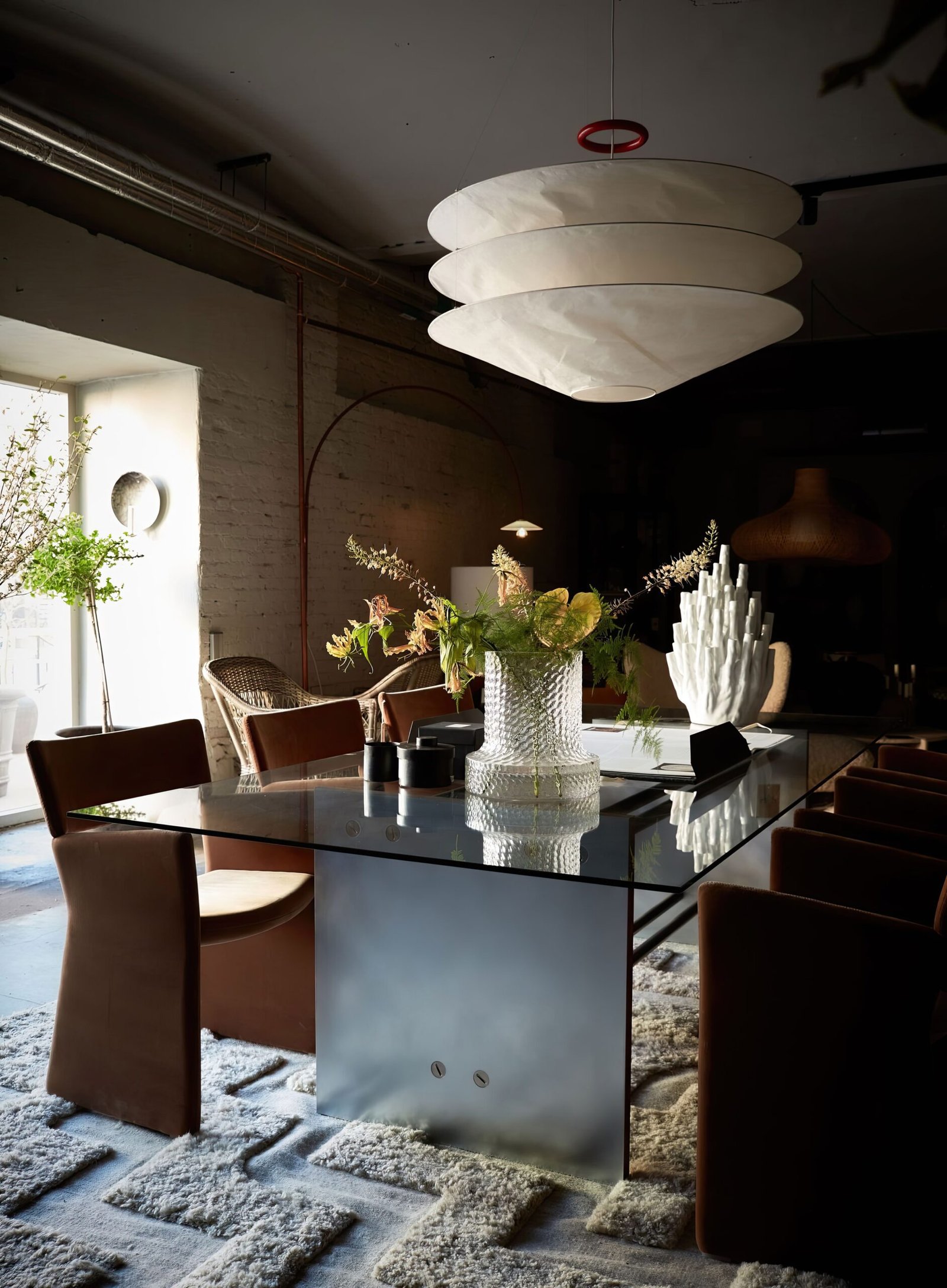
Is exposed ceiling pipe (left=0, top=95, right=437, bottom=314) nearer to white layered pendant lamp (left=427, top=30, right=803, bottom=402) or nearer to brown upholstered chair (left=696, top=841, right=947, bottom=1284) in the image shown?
white layered pendant lamp (left=427, top=30, right=803, bottom=402)

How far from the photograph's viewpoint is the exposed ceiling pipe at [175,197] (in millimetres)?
4219

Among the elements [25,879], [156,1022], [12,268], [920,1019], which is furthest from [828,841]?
[12,268]

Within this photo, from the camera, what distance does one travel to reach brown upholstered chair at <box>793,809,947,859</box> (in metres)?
2.38

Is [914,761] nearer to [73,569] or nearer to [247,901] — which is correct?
[247,901]

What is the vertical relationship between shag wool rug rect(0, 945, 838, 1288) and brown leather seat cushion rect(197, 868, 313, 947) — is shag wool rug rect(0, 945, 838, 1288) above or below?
below

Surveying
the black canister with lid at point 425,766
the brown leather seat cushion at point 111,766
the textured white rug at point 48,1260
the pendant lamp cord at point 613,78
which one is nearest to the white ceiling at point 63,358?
the pendant lamp cord at point 613,78

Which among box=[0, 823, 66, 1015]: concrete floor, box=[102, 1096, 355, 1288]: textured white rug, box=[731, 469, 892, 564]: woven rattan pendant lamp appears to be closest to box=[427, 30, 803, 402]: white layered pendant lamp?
box=[102, 1096, 355, 1288]: textured white rug

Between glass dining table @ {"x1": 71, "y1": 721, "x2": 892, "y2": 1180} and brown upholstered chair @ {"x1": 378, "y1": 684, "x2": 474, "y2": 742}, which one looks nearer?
glass dining table @ {"x1": 71, "y1": 721, "x2": 892, "y2": 1180}

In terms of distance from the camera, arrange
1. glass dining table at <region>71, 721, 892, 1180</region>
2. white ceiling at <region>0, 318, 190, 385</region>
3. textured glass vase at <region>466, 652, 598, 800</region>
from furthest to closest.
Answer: white ceiling at <region>0, 318, 190, 385</region>, textured glass vase at <region>466, 652, 598, 800</region>, glass dining table at <region>71, 721, 892, 1180</region>

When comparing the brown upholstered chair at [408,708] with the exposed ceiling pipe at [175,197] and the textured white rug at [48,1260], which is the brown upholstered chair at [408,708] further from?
the exposed ceiling pipe at [175,197]

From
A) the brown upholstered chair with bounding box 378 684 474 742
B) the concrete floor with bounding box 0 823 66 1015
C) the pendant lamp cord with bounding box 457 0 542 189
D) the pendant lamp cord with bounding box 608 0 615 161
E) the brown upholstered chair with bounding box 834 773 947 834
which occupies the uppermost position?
the pendant lamp cord with bounding box 457 0 542 189

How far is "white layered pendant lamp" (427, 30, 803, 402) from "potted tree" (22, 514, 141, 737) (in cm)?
275

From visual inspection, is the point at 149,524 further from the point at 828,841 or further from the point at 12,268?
the point at 828,841

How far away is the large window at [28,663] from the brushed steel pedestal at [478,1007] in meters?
3.82
